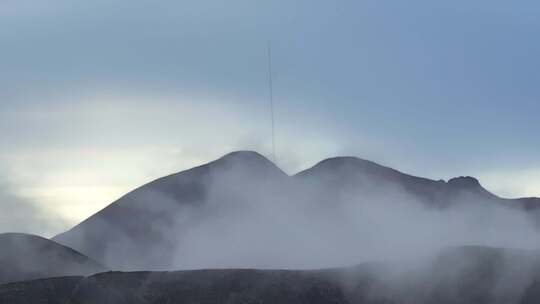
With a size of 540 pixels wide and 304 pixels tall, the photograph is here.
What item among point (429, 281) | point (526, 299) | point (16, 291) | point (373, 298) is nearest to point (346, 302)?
point (373, 298)

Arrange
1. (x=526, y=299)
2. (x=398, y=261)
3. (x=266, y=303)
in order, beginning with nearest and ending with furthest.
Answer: (x=266, y=303)
(x=526, y=299)
(x=398, y=261)

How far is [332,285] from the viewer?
172m

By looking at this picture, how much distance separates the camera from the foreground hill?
534 ft

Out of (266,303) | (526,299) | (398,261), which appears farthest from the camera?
(398,261)

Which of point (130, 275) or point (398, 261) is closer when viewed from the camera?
point (130, 275)

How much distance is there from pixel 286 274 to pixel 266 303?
→ 32.6 ft

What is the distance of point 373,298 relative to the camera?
16950cm

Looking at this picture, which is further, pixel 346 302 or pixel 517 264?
pixel 517 264

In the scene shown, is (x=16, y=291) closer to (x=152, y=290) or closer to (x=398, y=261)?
(x=152, y=290)

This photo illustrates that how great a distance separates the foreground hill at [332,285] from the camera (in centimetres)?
16262

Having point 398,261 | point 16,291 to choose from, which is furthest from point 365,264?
point 16,291

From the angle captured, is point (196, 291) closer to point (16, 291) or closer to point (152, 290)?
point (152, 290)

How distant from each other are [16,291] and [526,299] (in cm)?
7359

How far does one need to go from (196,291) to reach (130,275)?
35.3 ft
